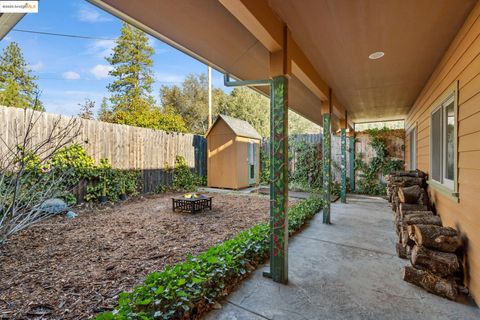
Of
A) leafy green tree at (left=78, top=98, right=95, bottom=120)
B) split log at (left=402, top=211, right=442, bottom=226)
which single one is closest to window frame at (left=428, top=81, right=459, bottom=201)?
split log at (left=402, top=211, right=442, bottom=226)

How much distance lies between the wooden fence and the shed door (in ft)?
5.99

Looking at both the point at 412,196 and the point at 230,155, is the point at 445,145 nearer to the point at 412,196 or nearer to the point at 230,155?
the point at 412,196

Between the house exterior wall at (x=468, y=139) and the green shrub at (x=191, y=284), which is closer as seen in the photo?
the green shrub at (x=191, y=284)

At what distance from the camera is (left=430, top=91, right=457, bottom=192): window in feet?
9.29

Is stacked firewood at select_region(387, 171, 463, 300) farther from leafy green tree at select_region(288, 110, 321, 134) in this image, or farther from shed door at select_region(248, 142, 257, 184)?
leafy green tree at select_region(288, 110, 321, 134)

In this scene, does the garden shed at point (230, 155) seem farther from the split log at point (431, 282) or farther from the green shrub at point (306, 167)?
the split log at point (431, 282)

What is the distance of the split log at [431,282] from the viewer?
2039mm

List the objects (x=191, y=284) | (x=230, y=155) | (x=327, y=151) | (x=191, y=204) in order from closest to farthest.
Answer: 1. (x=191, y=284)
2. (x=327, y=151)
3. (x=191, y=204)
4. (x=230, y=155)

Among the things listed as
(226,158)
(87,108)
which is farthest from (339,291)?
(87,108)

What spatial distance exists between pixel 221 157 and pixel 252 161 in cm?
125

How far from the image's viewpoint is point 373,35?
2404 millimetres

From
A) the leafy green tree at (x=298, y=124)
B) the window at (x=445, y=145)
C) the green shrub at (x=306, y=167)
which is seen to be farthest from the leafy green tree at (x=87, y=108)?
the leafy green tree at (x=298, y=124)

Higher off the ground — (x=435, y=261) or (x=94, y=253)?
(x=435, y=261)

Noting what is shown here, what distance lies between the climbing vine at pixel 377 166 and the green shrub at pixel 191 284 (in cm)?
612
